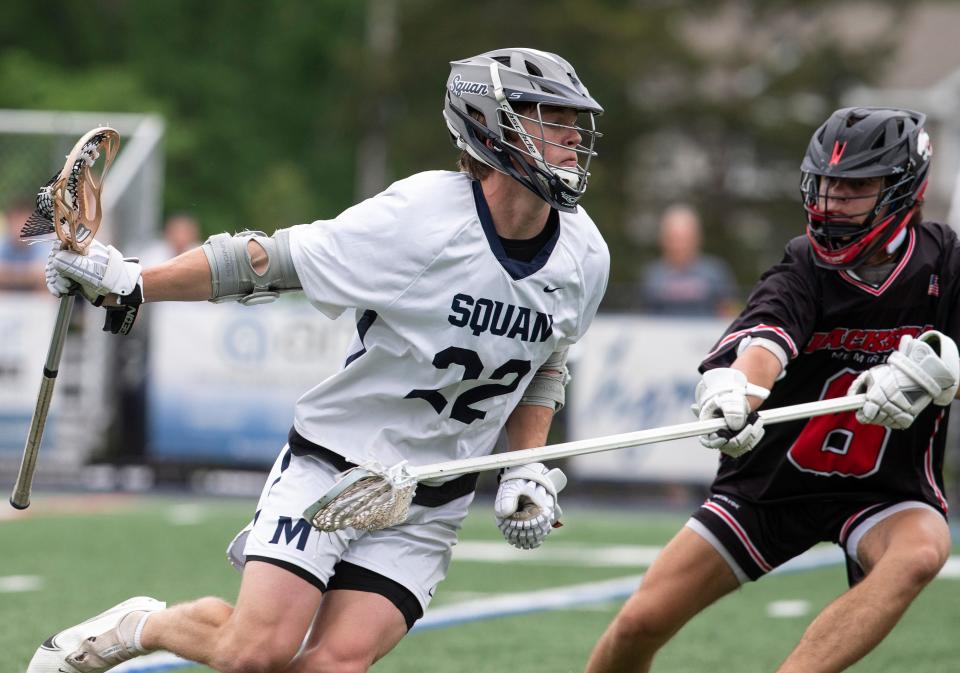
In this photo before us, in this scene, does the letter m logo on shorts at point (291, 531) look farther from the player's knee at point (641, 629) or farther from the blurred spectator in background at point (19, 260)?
the blurred spectator in background at point (19, 260)

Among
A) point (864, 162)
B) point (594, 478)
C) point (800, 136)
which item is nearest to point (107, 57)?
point (800, 136)

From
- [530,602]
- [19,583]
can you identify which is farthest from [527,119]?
[19,583]

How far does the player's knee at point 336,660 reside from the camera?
4.05 meters

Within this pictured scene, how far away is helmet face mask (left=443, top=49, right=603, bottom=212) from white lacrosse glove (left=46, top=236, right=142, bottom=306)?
1032mm

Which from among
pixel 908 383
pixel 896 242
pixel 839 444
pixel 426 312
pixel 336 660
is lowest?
pixel 336 660

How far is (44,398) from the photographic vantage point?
4.26m

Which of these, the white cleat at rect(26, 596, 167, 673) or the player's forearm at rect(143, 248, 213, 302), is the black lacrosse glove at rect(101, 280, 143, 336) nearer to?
the player's forearm at rect(143, 248, 213, 302)

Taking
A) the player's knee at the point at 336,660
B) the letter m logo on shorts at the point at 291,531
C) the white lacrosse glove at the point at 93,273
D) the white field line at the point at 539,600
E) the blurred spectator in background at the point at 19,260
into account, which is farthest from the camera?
the blurred spectator in background at the point at 19,260

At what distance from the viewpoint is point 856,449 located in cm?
483

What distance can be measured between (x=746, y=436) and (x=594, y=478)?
720 centimetres

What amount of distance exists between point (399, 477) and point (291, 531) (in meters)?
0.33

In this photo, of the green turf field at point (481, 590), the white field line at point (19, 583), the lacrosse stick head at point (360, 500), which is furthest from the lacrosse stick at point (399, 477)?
the white field line at point (19, 583)

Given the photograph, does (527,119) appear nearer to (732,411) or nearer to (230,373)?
(732,411)

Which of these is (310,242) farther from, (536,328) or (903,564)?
(903,564)
